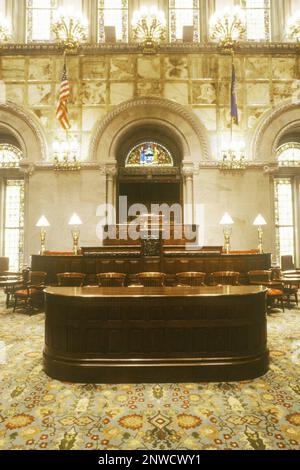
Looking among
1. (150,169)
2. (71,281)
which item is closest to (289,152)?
(150,169)

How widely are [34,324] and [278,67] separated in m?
12.3

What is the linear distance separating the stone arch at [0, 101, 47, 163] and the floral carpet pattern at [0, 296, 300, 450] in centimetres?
904

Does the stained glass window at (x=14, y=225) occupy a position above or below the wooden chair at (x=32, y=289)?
A: above

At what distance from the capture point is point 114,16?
1318 centimetres

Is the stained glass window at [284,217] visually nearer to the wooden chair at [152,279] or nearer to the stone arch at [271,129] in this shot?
the stone arch at [271,129]

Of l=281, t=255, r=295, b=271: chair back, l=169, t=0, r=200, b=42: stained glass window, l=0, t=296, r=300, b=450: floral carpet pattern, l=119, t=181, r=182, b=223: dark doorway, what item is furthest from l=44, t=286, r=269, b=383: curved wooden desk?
l=169, t=0, r=200, b=42: stained glass window

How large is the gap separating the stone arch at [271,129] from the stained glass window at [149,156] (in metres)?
3.39

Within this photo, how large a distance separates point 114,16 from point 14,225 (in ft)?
31.1

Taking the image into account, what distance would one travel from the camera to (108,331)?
14.6ft

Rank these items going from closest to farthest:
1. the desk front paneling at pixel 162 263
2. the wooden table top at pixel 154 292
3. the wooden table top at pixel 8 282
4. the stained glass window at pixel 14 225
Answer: the wooden table top at pixel 154 292 → the wooden table top at pixel 8 282 → the desk front paneling at pixel 162 263 → the stained glass window at pixel 14 225

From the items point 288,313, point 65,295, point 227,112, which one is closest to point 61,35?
point 227,112

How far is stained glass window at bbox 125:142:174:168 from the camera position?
1344 cm

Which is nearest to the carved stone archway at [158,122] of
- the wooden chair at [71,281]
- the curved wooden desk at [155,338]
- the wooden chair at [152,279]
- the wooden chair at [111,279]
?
the wooden chair at [71,281]

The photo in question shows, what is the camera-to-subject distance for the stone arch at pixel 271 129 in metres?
12.2
